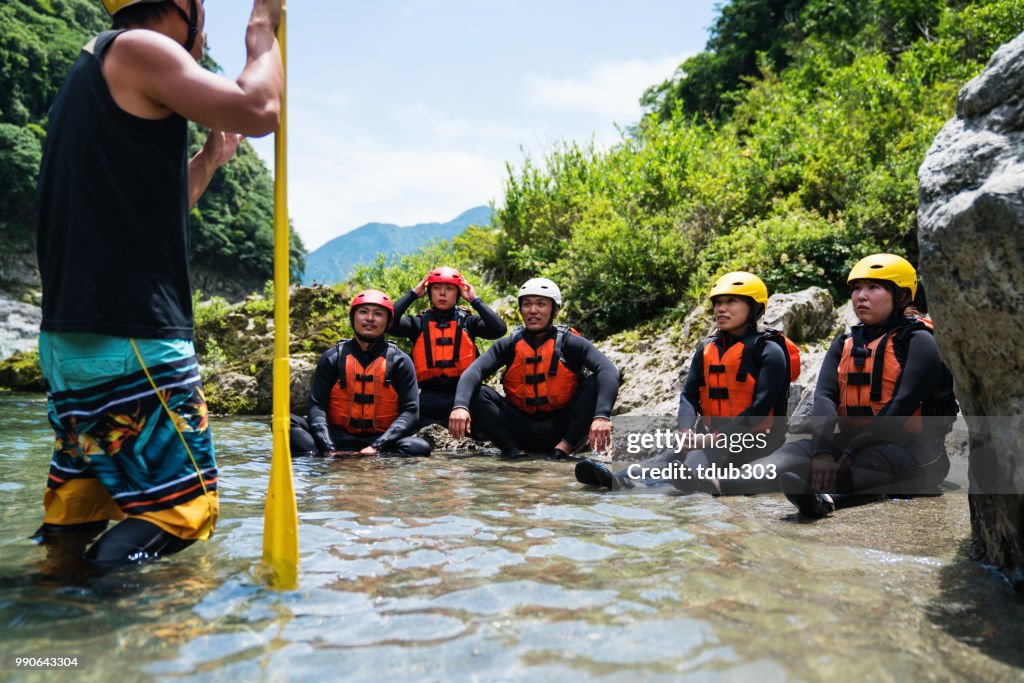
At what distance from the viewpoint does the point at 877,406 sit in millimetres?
4855

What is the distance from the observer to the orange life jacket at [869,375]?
4832mm

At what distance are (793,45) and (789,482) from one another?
26569 mm

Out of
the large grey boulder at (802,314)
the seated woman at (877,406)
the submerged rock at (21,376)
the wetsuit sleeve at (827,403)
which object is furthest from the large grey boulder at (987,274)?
the submerged rock at (21,376)

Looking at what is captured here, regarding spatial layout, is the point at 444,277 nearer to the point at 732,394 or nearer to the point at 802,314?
the point at 732,394

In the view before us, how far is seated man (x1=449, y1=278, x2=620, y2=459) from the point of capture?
7.03 m

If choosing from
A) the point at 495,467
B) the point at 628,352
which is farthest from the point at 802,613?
the point at 628,352

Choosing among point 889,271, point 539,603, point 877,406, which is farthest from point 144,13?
point 877,406

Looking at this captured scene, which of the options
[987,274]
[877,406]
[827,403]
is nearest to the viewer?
[987,274]

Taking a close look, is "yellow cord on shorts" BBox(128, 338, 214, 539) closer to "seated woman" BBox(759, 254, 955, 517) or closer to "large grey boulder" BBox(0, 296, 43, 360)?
"seated woman" BBox(759, 254, 955, 517)

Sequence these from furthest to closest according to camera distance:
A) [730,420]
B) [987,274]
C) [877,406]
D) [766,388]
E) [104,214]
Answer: [730,420] < [766,388] < [877,406] < [987,274] < [104,214]

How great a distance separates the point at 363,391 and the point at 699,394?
3.28 meters

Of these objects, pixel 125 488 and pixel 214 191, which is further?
pixel 214 191

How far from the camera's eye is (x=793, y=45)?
85.9ft

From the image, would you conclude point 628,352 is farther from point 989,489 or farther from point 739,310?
point 989,489
